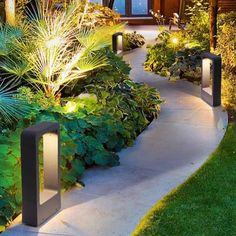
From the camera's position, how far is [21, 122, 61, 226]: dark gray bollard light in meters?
4.54

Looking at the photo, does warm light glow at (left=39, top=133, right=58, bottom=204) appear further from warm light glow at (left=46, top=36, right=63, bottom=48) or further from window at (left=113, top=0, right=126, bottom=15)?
window at (left=113, top=0, right=126, bottom=15)

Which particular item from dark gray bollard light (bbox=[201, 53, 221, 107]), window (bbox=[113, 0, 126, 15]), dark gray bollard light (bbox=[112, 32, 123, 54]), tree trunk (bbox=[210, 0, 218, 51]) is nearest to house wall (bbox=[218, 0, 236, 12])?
window (bbox=[113, 0, 126, 15])

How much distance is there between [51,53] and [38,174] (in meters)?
2.56

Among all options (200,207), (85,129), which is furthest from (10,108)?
Result: (200,207)

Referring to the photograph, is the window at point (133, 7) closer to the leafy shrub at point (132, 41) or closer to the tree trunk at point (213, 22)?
the leafy shrub at point (132, 41)

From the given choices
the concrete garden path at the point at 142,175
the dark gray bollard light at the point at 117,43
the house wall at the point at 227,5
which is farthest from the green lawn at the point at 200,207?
the house wall at the point at 227,5

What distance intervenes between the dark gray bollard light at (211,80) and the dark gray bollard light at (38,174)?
4249 mm

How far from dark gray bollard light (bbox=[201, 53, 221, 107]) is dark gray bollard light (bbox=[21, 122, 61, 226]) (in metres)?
4.25

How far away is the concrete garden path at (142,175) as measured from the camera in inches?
187

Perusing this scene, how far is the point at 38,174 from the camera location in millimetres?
4586

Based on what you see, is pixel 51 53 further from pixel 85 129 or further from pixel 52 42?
pixel 85 129

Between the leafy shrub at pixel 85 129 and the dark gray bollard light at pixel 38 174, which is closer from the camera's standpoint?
the dark gray bollard light at pixel 38 174

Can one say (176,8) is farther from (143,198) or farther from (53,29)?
(143,198)

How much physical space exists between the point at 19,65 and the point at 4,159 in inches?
81.4
